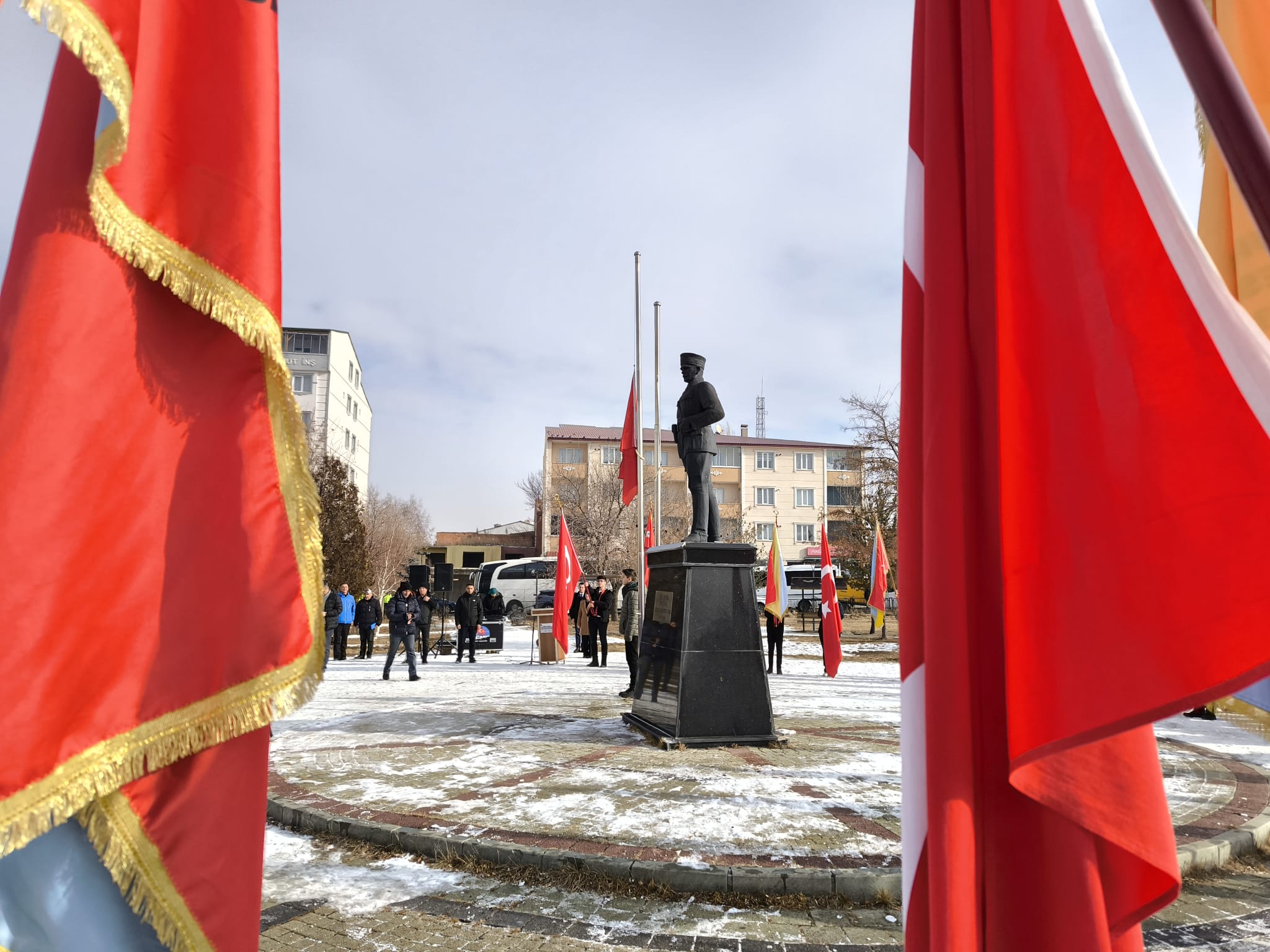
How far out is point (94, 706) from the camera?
1636 millimetres

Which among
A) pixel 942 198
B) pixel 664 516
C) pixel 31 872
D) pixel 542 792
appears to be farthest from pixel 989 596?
pixel 664 516

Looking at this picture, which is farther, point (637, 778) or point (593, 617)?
point (593, 617)

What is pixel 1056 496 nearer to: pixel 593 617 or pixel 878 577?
pixel 593 617

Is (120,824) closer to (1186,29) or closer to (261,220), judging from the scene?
(261,220)

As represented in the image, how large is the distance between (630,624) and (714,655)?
5.07 meters

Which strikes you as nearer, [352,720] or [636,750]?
[636,750]

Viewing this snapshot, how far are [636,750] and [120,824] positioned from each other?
6.56 metres

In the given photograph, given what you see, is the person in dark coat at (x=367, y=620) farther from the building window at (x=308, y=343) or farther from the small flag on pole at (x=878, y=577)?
the building window at (x=308, y=343)

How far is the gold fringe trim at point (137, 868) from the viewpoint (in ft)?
5.39

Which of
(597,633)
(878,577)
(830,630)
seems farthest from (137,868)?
(878,577)

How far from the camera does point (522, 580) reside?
1736 inches

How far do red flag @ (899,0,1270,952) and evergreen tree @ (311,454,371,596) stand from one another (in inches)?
1466

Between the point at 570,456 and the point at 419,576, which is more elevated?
the point at 570,456

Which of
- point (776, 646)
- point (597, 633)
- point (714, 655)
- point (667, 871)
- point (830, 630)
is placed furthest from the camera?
point (597, 633)
